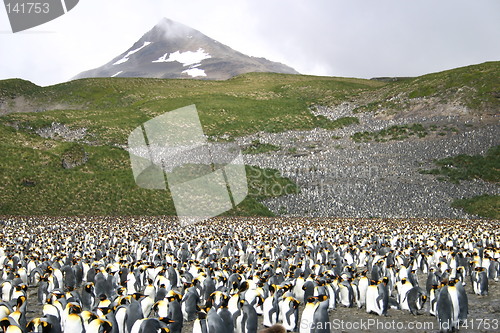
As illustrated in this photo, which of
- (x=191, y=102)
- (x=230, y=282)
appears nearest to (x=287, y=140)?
(x=191, y=102)

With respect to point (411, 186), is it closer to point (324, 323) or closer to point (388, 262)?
point (388, 262)

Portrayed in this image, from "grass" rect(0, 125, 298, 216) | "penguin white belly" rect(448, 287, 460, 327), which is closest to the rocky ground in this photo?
"grass" rect(0, 125, 298, 216)

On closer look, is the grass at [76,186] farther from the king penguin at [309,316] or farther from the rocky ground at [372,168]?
the king penguin at [309,316]

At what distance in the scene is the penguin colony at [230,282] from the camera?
841cm

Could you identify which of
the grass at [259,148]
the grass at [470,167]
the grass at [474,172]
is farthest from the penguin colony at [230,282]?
the grass at [259,148]

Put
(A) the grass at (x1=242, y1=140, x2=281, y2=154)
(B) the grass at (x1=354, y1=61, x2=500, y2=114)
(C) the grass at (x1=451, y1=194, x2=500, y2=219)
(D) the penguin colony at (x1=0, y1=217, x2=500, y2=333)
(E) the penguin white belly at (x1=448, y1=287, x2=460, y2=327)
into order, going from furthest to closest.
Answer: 1. (A) the grass at (x1=242, y1=140, x2=281, y2=154)
2. (B) the grass at (x1=354, y1=61, x2=500, y2=114)
3. (C) the grass at (x1=451, y1=194, x2=500, y2=219)
4. (E) the penguin white belly at (x1=448, y1=287, x2=460, y2=327)
5. (D) the penguin colony at (x1=0, y1=217, x2=500, y2=333)

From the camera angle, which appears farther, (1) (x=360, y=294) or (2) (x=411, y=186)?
(2) (x=411, y=186)

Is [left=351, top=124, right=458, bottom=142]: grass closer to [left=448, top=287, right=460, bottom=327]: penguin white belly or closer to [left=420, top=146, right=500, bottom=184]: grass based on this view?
[left=420, top=146, right=500, bottom=184]: grass

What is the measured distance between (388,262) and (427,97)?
5104 centimetres

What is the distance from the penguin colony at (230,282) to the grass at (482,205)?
13704 mm

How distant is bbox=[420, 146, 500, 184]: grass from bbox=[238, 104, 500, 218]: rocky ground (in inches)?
38.0

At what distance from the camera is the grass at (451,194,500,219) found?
3434cm

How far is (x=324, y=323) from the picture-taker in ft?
26.1


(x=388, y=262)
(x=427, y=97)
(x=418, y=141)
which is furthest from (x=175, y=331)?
(x=427, y=97)
